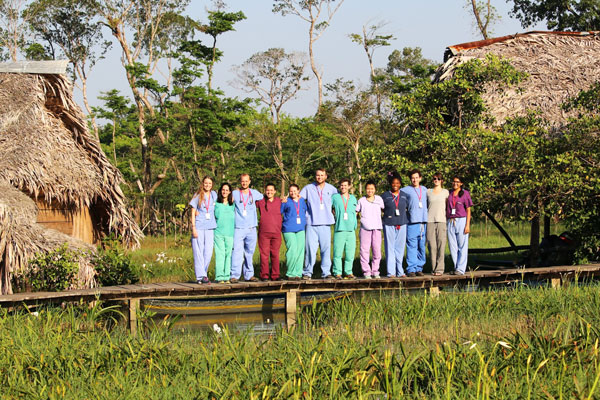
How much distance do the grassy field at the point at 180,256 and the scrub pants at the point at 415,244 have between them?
66.8 inches

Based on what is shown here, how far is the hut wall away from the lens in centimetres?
1204

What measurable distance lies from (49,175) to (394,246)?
511cm

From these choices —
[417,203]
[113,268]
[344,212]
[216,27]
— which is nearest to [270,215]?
[344,212]

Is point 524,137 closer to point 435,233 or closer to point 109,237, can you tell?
point 435,233

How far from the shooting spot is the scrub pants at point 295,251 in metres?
10.1

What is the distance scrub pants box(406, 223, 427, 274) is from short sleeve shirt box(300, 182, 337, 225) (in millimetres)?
1124

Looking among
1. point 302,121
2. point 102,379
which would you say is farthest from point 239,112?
point 102,379

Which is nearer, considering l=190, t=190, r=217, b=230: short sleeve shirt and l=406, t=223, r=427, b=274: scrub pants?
l=190, t=190, r=217, b=230: short sleeve shirt

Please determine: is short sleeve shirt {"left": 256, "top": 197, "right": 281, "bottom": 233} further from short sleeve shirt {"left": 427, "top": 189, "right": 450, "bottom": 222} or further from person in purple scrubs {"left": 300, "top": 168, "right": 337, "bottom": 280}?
short sleeve shirt {"left": 427, "top": 189, "right": 450, "bottom": 222}

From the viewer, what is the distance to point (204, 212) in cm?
985

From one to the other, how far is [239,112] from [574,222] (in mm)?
15041

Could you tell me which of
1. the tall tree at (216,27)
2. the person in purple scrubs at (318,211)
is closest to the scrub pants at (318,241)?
the person in purple scrubs at (318,211)

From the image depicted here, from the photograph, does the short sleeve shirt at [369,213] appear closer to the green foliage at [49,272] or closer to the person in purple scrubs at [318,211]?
the person in purple scrubs at [318,211]

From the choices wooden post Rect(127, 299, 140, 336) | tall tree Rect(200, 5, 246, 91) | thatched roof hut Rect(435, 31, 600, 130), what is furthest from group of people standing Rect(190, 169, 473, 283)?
tall tree Rect(200, 5, 246, 91)
